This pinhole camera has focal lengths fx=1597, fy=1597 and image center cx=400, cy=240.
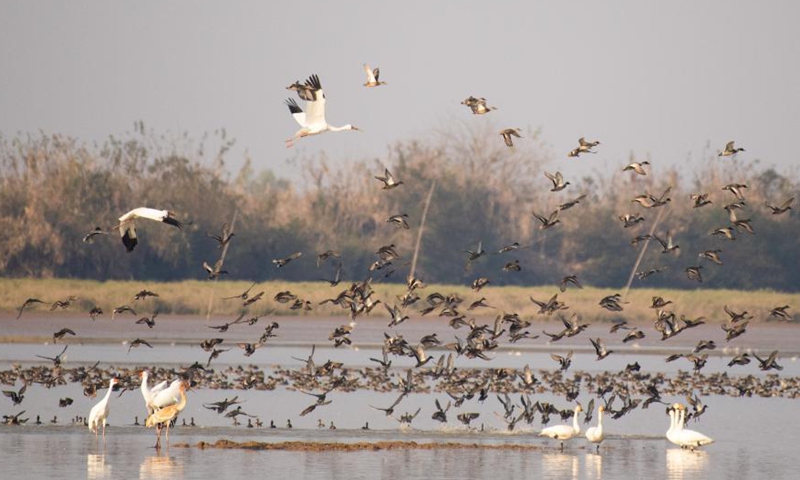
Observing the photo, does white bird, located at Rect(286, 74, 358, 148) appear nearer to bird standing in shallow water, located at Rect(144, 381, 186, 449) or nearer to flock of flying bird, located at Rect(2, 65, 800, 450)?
flock of flying bird, located at Rect(2, 65, 800, 450)

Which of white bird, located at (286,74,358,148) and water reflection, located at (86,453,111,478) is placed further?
white bird, located at (286,74,358,148)

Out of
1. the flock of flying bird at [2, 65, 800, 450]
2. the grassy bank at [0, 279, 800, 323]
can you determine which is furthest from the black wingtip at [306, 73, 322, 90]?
the grassy bank at [0, 279, 800, 323]

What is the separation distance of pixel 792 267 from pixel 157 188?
95.5 ft

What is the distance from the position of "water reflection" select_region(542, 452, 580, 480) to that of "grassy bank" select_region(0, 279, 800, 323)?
30.4 m

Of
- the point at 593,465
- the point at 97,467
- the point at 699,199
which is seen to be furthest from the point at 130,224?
the point at 699,199

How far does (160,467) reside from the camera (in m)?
19.6

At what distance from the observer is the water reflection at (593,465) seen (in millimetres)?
19953

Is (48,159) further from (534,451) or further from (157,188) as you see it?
(534,451)

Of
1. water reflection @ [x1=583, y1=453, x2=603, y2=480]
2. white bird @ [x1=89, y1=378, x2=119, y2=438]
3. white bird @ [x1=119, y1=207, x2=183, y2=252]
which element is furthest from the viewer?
white bird @ [x1=89, y1=378, x2=119, y2=438]

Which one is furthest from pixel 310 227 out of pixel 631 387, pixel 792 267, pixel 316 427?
pixel 316 427

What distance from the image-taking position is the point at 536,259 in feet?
252

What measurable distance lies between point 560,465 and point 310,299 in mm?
34637

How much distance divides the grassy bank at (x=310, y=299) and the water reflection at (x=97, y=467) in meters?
31.0

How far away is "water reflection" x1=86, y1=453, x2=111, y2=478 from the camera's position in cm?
1892
